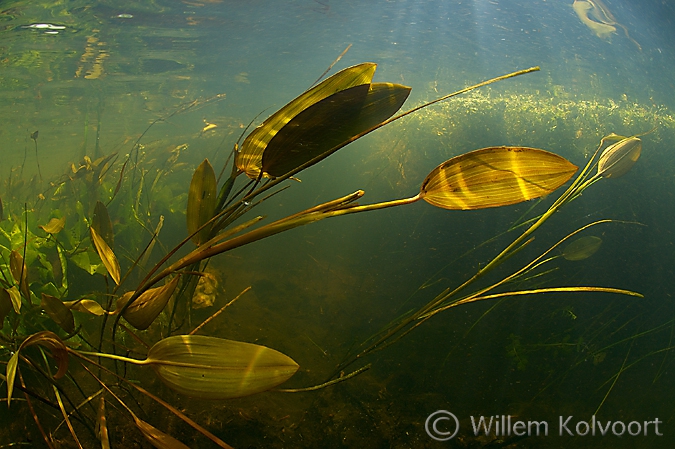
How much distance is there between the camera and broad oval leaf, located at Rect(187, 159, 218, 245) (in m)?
1.58

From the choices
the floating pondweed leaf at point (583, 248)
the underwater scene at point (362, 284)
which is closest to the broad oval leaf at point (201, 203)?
the underwater scene at point (362, 284)

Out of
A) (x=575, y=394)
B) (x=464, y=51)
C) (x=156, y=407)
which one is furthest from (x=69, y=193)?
(x=464, y=51)

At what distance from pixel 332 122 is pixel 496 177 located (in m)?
0.46

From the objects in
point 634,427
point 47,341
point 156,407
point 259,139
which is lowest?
point 634,427

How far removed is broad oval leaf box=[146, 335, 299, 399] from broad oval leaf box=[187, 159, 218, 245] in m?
0.52

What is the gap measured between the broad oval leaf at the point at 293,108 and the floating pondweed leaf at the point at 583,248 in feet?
7.05

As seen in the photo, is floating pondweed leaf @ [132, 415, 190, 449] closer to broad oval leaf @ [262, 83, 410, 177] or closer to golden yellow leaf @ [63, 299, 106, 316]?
golden yellow leaf @ [63, 299, 106, 316]

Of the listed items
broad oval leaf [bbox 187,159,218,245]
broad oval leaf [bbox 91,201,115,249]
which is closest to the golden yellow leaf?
broad oval leaf [bbox 187,159,218,245]

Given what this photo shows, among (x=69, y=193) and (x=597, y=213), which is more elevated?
(x=597, y=213)

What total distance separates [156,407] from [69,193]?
13.5 ft

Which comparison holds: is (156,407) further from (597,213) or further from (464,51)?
(464,51)

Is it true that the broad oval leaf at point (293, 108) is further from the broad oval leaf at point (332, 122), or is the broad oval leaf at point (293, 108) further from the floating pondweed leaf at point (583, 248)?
the floating pondweed leaf at point (583, 248)

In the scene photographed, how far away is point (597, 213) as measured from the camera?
4.21 meters

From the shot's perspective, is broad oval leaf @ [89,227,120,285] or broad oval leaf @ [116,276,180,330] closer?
broad oval leaf @ [116,276,180,330]
